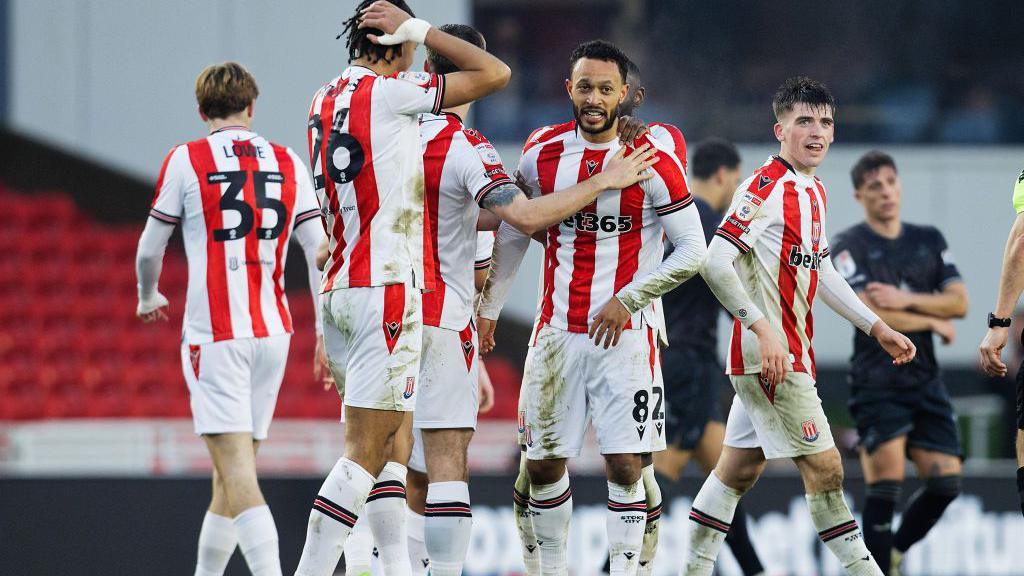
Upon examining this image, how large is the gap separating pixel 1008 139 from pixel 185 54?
30.6 feet

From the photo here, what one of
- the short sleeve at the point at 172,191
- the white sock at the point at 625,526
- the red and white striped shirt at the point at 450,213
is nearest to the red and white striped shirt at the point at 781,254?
the white sock at the point at 625,526

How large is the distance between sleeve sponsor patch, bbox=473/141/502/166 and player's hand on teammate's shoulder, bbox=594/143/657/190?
39cm

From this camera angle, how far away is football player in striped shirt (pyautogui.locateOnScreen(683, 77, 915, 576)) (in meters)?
5.09

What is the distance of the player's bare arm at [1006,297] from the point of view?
16.4 feet

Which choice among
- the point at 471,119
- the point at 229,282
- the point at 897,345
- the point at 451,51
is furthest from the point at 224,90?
the point at 471,119

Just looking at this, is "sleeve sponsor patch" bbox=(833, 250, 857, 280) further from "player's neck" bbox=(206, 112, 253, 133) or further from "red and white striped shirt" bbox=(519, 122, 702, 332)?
"player's neck" bbox=(206, 112, 253, 133)

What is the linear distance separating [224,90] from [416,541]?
2184mm

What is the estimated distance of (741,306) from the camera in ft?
16.4

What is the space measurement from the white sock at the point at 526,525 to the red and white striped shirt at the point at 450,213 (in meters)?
0.82

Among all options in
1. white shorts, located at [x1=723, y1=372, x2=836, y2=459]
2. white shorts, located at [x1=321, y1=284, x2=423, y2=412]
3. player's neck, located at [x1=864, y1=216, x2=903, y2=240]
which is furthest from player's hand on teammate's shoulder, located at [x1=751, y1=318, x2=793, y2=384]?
player's neck, located at [x1=864, y1=216, x2=903, y2=240]

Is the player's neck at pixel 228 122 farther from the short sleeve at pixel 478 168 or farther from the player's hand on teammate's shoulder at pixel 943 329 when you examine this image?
the player's hand on teammate's shoulder at pixel 943 329

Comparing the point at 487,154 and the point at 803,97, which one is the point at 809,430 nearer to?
the point at 803,97

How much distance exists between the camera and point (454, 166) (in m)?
4.79

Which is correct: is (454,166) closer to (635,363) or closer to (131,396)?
(635,363)
